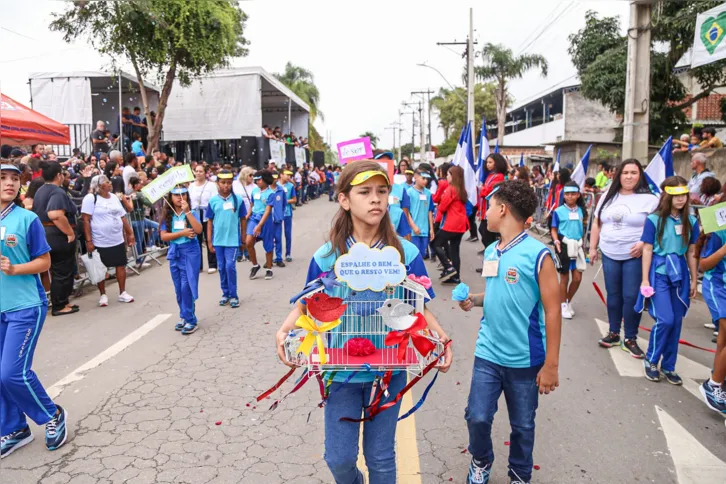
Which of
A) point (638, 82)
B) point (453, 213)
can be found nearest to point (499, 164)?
point (453, 213)

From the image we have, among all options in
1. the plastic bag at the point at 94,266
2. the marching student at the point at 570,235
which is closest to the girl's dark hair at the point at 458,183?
the marching student at the point at 570,235

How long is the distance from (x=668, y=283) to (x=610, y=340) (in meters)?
1.33

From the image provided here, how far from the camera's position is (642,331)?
6520 mm

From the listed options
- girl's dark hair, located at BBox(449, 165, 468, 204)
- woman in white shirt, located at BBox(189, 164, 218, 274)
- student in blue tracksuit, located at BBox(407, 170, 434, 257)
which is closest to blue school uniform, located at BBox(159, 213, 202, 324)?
woman in white shirt, located at BBox(189, 164, 218, 274)

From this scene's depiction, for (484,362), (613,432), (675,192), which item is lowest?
(613,432)

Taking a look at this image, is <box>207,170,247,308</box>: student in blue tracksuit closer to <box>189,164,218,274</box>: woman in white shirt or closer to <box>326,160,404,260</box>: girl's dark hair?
<box>189,164,218,274</box>: woman in white shirt

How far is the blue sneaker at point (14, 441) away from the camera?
3.73 metres

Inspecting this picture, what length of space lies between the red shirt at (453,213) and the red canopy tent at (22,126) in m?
8.09

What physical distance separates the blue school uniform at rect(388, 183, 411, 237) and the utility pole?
6529 mm

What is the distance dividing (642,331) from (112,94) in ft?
71.0

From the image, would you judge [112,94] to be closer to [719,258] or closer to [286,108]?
[286,108]

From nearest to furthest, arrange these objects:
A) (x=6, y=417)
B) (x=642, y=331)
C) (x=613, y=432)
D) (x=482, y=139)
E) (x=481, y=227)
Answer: (x=6, y=417) → (x=613, y=432) → (x=642, y=331) → (x=481, y=227) → (x=482, y=139)

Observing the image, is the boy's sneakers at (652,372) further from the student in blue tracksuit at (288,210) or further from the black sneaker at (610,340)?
the student in blue tracksuit at (288,210)

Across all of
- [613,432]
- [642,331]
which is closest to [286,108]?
[642,331]
